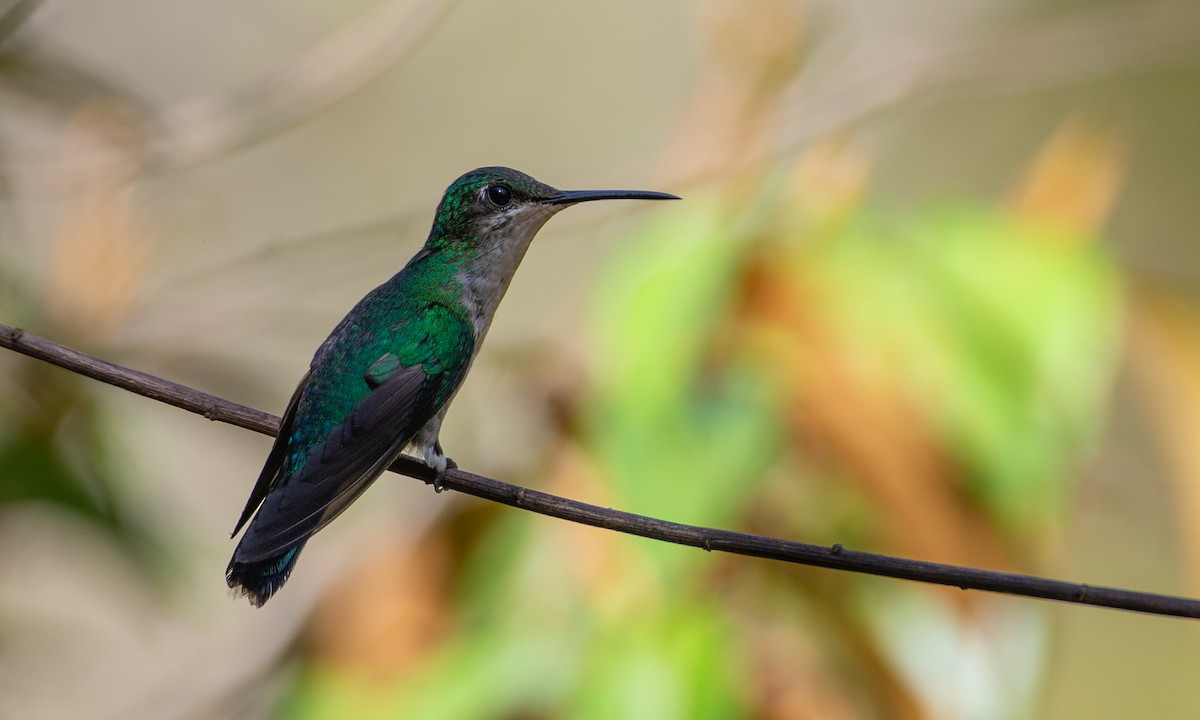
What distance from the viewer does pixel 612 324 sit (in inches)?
83.0

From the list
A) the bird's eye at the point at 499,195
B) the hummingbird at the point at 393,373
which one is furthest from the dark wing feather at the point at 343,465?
the bird's eye at the point at 499,195

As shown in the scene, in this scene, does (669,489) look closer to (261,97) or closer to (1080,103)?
(261,97)

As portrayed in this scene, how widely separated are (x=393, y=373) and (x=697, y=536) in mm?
927

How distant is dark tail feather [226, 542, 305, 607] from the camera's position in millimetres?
1856

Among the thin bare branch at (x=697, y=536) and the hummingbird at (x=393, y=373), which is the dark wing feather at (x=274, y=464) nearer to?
the hummingbird at (x=393, y=373)

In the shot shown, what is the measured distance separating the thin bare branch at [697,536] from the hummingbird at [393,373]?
24 cm

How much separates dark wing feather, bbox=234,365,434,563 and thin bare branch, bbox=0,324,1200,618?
0.20 metres

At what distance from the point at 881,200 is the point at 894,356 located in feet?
1.41

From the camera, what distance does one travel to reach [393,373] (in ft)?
7.34

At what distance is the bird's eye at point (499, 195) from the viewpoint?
2.47 meters

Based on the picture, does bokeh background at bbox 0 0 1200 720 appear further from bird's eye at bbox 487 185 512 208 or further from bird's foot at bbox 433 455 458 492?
bird's eye at bbox 487 185 512 208

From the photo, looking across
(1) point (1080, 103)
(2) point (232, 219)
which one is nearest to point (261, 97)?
(2) point (232, 219)

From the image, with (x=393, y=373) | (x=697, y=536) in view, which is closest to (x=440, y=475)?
(x=393, y=373)

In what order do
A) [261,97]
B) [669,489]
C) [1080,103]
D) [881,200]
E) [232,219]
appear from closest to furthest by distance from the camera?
[669,489]
[881,200]
[261,97]
[232,219]
[1080,103]
